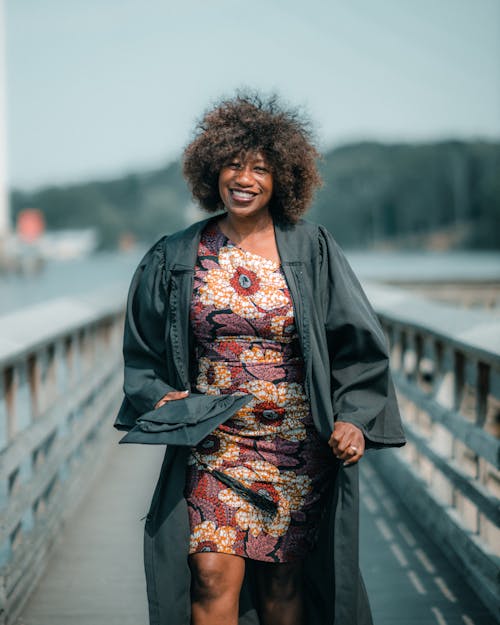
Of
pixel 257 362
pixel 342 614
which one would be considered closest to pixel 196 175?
pixel 257 362

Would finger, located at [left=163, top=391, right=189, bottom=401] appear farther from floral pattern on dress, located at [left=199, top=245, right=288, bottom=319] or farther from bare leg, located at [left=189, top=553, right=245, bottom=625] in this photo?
bare leg, located at [left=189, top=553, right=245, bottom=625]

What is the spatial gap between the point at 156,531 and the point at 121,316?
783cm

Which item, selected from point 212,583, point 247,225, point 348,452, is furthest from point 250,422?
point 247,225

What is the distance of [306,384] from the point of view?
2.68 metres

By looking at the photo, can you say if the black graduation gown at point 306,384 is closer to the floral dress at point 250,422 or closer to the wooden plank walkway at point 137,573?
the floral dress at point 250,422

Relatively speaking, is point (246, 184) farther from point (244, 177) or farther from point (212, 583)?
point (212, 583)

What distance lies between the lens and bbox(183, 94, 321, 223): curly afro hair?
2867 millimetres

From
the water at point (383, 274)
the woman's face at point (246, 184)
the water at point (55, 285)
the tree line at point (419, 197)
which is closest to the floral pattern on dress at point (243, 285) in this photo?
the woman's face at point (246, 184)

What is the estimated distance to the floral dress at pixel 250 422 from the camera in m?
2.72

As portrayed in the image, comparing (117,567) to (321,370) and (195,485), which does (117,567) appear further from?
(321,370)

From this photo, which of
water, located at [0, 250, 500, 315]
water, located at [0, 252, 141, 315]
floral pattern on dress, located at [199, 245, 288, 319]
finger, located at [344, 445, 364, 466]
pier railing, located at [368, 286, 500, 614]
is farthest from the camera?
water, located at [0, 252, 141, 315]

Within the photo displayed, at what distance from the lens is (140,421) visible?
2623 mm

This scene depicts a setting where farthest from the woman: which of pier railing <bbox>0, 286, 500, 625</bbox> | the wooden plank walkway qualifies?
the wooden plank walkway

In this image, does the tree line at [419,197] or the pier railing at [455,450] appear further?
the tree line at [419,197]
